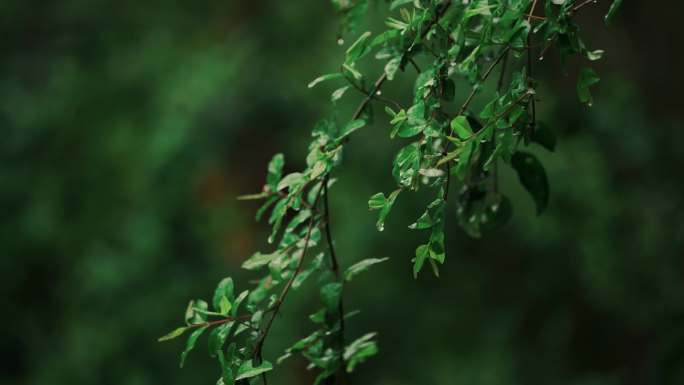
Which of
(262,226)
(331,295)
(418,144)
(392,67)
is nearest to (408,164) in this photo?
(418,144)

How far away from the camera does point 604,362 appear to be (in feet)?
12.3

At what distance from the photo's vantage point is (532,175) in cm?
116

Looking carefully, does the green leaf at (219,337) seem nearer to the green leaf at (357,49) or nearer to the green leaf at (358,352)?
the green leaf at (358,352)

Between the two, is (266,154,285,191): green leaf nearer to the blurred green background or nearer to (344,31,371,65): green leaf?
(344,31,371,65): green leaf

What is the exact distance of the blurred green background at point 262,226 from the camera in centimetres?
347

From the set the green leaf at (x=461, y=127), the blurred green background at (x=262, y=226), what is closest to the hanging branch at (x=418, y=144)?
the green leaf at (x=461, y=127)

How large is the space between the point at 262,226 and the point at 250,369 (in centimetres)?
440

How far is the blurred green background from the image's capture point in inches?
137

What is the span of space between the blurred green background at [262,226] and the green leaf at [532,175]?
2098mm

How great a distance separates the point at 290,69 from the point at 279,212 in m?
4.05

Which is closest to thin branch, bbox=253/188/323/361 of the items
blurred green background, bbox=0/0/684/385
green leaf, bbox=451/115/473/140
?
green leaf, bbox=451/115/473/140

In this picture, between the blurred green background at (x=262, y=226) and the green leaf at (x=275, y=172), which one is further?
the blurred green background at (x=262, y=226)

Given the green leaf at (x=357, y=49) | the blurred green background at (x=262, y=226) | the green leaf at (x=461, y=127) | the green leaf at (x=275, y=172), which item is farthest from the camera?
the blurred green background at (x=262, y=226)

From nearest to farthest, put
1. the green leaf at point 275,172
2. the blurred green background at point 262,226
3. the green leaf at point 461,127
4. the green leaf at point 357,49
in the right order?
the green leaf at point 461,127 < the green leaf at point 357,49 < the green leaf at point 275,172 < the blurred green background at point 262,226
